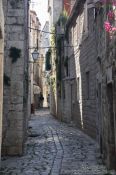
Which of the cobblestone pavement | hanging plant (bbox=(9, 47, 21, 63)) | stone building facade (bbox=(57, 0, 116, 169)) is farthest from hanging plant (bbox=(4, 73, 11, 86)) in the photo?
stone building facade (bbox=(57, 0, 116, 169))

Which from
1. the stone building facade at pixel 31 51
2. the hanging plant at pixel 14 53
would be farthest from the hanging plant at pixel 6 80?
the stone building facade at pixel 31 51

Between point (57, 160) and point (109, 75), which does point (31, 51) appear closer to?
point (57, 160)

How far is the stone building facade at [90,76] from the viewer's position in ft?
28.1

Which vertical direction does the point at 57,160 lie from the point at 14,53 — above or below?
below

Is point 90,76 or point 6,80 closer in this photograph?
point 6,80

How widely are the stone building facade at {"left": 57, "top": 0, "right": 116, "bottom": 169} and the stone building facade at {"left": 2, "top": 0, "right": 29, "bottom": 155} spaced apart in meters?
2.10

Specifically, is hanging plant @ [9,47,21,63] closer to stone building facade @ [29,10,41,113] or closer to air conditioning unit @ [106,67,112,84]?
air conditioning unit @ [106,67,112,84]

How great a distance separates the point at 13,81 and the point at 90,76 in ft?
14.6

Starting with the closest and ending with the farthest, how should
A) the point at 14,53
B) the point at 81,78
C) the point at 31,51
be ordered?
the point at 14,53 < the point at 81,78 < the point at 31,51

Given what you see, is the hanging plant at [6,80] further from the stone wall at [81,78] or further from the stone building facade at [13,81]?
the stone wall at [81,78]

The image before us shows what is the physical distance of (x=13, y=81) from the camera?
11227 mm

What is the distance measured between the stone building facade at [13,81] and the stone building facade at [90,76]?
2.10 meters

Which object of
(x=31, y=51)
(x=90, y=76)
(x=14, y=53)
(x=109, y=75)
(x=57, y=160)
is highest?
(x=31, y=51)

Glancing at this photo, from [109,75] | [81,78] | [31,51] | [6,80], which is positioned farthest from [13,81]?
[31,51]
